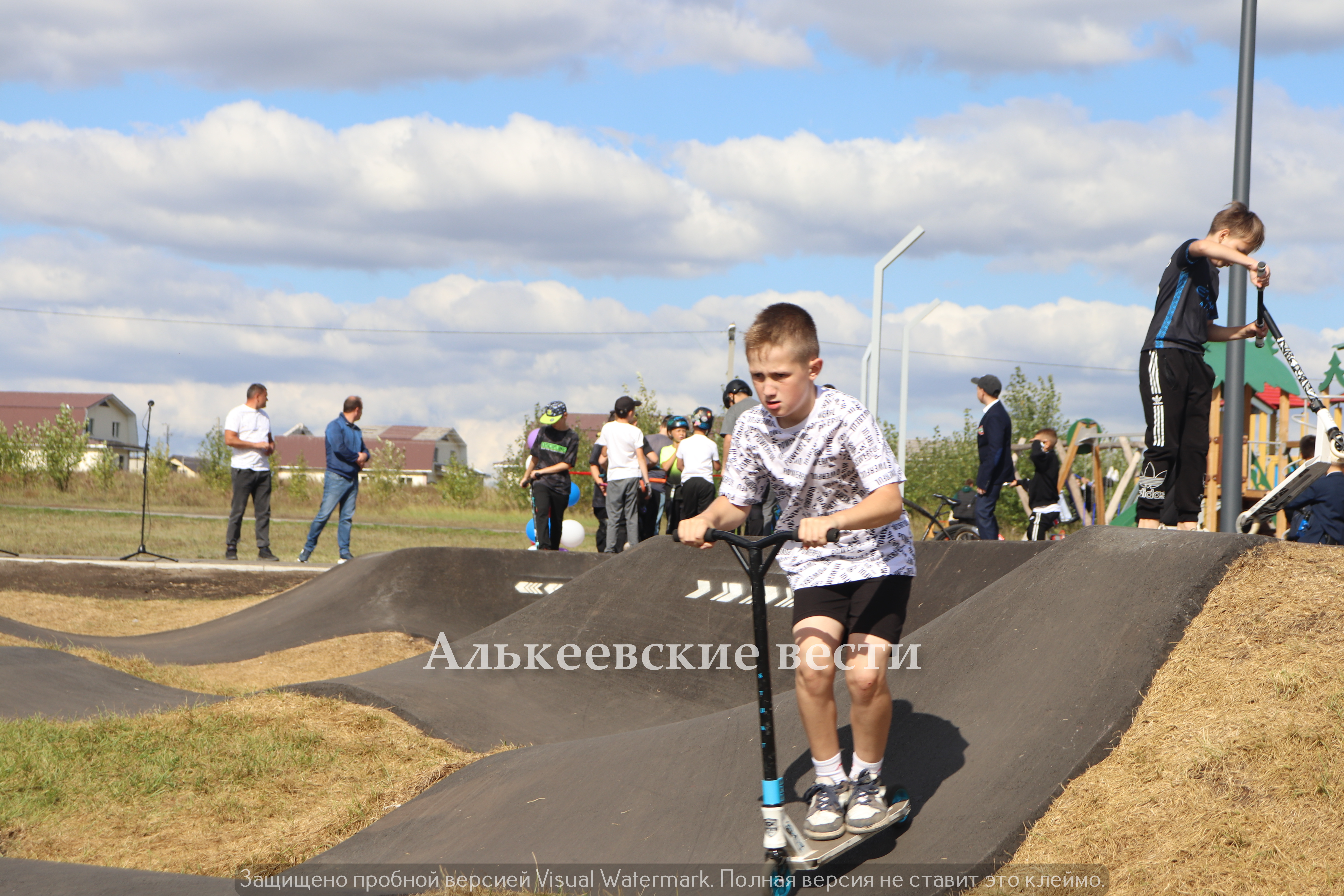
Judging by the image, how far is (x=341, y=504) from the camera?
41.9 feet

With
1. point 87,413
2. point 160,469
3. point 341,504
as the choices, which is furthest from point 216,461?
point 87,413

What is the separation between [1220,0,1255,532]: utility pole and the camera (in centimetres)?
752

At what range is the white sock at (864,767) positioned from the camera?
3.40 m

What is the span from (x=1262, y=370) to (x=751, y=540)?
60.0 ft

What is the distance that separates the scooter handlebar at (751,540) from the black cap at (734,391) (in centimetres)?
675

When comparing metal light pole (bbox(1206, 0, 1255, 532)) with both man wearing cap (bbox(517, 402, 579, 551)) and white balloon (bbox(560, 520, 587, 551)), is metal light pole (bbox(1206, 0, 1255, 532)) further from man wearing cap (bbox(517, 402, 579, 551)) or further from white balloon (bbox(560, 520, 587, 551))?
white balloon (bbox(560, 520, 587, 551))

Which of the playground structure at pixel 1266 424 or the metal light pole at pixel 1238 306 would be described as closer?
the metal light pole at pixel 1238 306

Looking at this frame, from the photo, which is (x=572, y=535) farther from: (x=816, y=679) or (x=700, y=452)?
(x=816, y=679)

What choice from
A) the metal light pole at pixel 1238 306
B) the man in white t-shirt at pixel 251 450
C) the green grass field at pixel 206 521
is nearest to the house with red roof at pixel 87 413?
the green grass field at pixel 206 521

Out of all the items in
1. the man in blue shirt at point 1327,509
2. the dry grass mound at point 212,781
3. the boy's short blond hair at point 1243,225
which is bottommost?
the dry grass mound at point 212,781

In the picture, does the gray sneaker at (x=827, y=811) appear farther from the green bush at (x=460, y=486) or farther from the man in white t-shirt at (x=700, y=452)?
the green bush at (x=460, y=486)

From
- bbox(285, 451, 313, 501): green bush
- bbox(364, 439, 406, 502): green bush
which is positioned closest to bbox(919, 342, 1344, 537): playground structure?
bbox(364, 439, 406, 502): green bush

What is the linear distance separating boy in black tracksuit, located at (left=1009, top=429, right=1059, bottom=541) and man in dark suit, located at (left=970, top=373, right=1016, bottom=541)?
352cm

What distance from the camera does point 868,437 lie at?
11.0 ft
